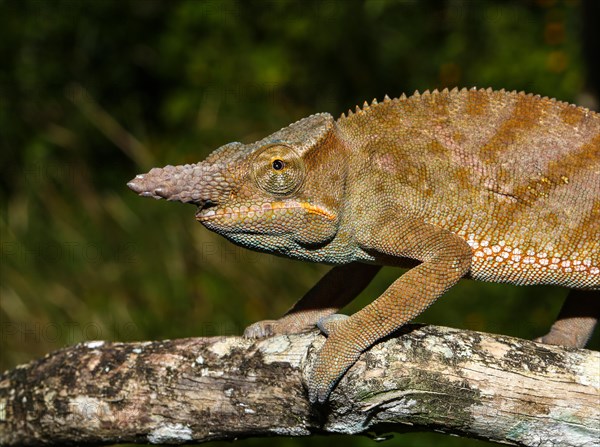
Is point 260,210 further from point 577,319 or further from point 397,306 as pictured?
point 577,319

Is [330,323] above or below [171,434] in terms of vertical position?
above

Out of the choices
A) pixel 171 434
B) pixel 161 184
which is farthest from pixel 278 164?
pixel 171 434

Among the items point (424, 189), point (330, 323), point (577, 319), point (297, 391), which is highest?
point (424, 189)

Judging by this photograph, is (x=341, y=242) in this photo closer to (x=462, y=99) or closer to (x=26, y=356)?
(x=462, y=99)

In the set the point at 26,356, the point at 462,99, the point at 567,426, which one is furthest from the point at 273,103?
the point at 567,426

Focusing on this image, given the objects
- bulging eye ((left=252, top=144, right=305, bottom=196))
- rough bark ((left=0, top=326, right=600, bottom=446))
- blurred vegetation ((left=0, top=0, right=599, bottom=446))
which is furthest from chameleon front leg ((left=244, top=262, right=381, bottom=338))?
blurred vegetation ((left=0, top=0, right=599, bottom=446))

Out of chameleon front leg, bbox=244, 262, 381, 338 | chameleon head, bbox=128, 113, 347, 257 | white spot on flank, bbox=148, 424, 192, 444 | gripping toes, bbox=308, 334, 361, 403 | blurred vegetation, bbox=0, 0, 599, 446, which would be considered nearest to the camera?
gripping toes, bbox=308, 334, 361, 403

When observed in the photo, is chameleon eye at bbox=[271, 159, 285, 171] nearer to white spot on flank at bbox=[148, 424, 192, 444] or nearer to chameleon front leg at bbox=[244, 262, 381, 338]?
chameleon front leg at bbox=[244, 262, 381, 338]

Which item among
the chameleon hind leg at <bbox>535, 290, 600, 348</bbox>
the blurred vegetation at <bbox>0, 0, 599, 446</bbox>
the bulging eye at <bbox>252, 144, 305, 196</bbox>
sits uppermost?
the blurred vegetation at <bbox>0, 0, 599, 446</bbox>
